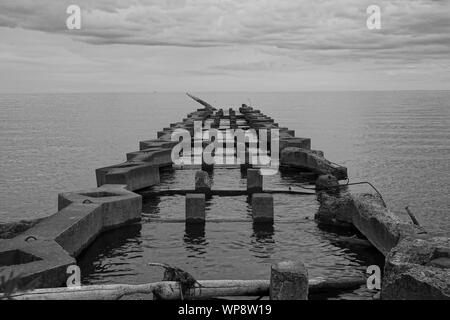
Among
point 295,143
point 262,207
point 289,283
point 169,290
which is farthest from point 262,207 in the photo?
point 295,143

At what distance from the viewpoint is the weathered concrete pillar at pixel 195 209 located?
17594mm

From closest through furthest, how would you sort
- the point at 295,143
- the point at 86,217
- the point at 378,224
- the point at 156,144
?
the point at 378,224
the point at 86,217
the point at 156,144
the point at 295,143

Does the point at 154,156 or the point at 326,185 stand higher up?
the point at 154,156

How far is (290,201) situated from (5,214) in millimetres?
12017

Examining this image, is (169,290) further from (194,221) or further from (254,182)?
(254,182)

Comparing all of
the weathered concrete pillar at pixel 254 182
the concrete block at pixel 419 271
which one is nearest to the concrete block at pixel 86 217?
the weathered concrete pillar at pixel 254 182

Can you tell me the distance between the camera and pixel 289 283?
390 inches

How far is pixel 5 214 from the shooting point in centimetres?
2473

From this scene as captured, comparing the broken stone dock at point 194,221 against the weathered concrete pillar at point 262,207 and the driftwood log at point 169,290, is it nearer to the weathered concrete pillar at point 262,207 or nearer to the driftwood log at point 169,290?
the weathered concrete pillar at point 262,207

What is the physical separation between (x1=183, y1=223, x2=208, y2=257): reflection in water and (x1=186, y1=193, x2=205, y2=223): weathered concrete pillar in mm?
161

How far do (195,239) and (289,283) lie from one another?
6.46 metres

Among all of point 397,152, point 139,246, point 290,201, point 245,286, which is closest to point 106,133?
point 397,152

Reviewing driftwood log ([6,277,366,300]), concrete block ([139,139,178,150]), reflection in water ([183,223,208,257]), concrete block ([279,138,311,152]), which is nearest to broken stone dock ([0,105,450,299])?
reflection in water ([183,223,208,257])
